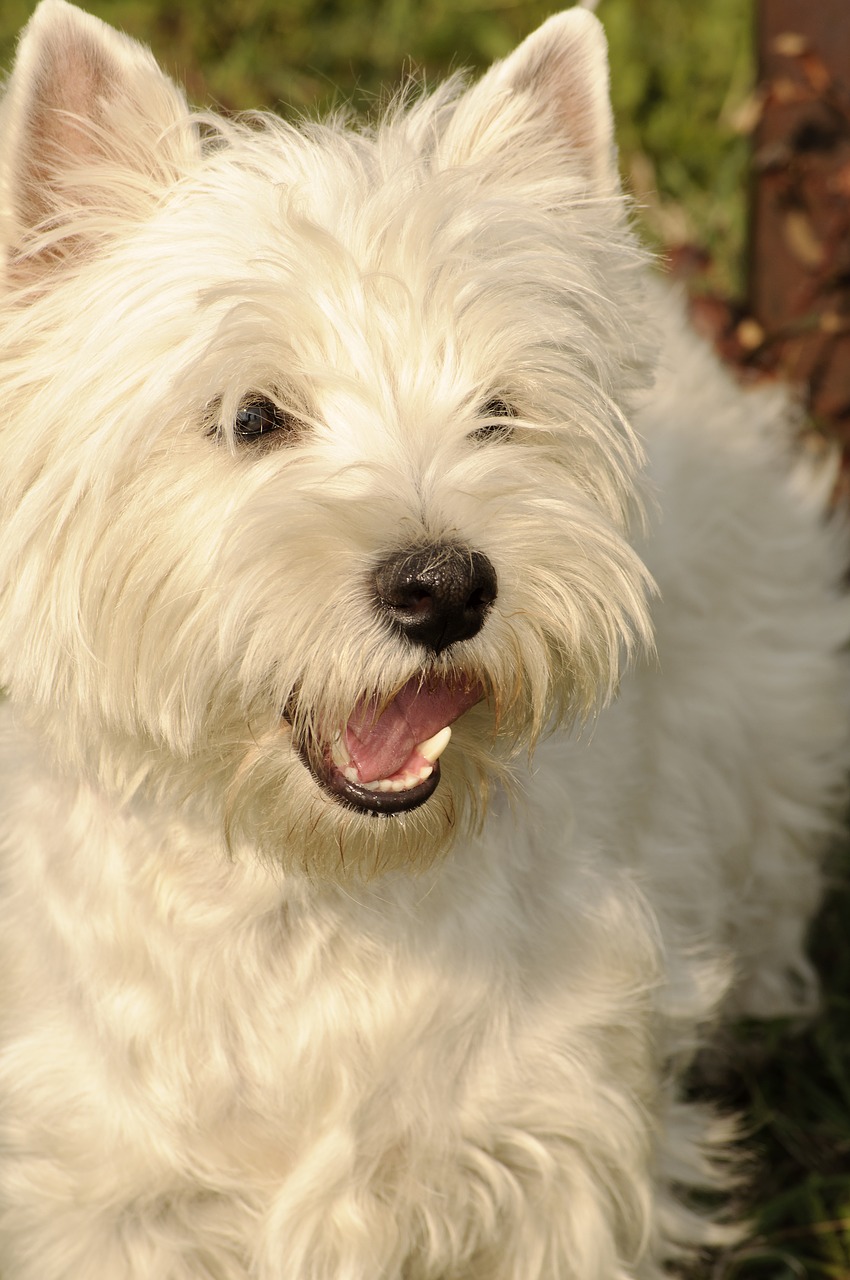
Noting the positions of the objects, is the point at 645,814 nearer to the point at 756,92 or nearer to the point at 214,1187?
the point at 214,1187

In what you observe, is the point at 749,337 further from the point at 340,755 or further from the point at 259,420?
the point at 340,755

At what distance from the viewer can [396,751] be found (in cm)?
210

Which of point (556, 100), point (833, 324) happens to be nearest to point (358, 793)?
point (556, 100)

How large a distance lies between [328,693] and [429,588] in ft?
0.59

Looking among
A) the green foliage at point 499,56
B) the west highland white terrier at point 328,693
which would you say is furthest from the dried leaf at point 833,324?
the west highland white terrier at point 328,693

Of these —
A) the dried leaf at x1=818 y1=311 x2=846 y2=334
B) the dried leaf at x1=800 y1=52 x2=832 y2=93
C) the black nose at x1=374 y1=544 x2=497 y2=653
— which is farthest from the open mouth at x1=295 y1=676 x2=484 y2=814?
the dried leaf at x1=800 y1=52 x2=832 y2=93

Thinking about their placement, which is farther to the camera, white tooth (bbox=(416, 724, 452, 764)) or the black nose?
white tooth (bbox=(416, 724, 452, 764))

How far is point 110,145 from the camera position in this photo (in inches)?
90.5

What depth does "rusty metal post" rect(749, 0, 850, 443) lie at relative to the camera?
14.7 feet

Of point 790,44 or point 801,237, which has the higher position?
point 790,44

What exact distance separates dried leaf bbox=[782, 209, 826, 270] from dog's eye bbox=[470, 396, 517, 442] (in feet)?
9.09

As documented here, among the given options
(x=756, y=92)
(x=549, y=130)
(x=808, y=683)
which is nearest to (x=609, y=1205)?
(x=808, y=683)

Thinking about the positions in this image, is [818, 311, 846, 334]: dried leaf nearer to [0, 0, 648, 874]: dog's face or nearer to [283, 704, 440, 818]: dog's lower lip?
[0, 0, 648, 874]: dog's face

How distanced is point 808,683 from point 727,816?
1.45 feet
